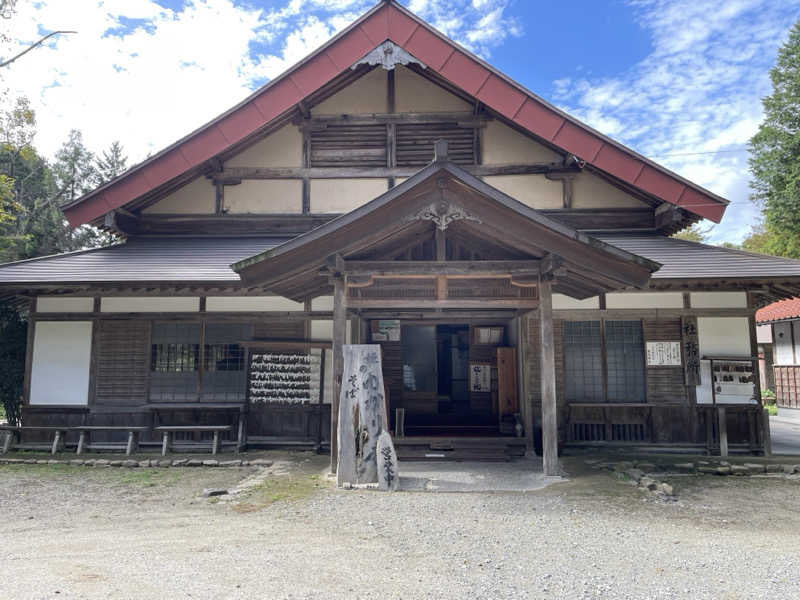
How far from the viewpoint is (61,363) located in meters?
9.43

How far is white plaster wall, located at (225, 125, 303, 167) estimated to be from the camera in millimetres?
10133

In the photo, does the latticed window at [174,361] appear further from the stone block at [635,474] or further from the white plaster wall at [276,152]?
the stone block at [635,474]

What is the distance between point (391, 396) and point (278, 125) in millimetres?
5885

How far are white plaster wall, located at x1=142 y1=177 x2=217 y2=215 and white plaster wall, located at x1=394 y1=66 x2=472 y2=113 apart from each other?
159 inches

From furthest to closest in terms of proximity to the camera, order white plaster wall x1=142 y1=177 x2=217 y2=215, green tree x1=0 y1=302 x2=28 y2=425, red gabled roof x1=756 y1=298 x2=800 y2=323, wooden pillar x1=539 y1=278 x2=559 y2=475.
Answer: red gabled roof x1=756 y1=298 x2=800 y2=323 < white plaster wall x1=142 y1=177 x2=217 y2=215 < green tree x1=0 y1=302 x2=28 y2=425 < wooden pillar x1=539 y1=278 x2=559 y2=475

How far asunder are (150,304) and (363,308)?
4.25 meters

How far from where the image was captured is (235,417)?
30.6 ft

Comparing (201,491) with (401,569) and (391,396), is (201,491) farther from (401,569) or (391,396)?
(391,396)

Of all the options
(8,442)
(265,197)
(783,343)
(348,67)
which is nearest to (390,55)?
(348,67)

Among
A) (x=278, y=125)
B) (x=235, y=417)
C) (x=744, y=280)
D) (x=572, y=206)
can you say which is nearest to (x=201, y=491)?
(x=235, y=417)

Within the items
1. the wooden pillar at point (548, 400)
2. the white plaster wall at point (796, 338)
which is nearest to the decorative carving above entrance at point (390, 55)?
the wooden pillar at point (548, 400)

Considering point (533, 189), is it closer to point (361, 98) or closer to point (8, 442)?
point (361, 98)

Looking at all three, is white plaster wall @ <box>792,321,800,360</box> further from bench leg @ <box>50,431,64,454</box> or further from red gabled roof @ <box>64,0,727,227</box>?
bench leg @ <box>50,431,64,454</box>

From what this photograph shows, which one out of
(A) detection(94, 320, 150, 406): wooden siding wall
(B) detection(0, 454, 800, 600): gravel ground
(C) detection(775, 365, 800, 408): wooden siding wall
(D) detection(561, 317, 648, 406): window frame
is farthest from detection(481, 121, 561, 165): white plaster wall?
(C) detection(775, 365, 800, 408): wooden siding wall
